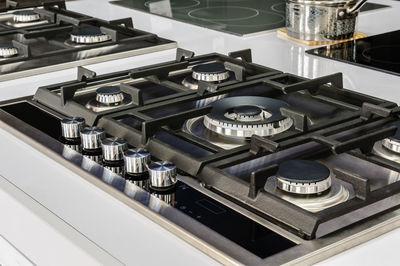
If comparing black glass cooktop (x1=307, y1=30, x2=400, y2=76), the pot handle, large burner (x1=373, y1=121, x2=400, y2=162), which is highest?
the pot handle

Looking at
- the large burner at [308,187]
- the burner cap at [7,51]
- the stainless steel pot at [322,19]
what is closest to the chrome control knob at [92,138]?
the large burner at [308,187]

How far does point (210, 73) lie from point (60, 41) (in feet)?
1.69

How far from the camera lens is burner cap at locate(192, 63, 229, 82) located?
1361 mm

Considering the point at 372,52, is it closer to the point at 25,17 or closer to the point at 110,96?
the point at 110,96

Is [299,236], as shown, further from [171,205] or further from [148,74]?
[148,74]

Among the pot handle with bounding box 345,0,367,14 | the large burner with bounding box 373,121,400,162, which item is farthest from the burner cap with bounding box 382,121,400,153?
the pot handle with bounding box 345,0,367,14

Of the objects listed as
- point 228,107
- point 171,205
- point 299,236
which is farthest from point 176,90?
point 299,236

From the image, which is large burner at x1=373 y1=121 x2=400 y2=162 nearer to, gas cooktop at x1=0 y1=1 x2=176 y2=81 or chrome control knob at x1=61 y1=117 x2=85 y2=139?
chrome control knob at x1=61 y1=117 x2=85 y2=139

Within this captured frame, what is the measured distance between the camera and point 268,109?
1.16 meters

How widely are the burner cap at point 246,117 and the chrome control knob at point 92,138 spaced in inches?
6.3

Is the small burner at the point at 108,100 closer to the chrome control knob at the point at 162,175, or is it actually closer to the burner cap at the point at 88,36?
the chrome control knob at the point at 162,175

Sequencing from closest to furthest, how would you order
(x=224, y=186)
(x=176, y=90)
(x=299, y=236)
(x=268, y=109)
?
(x=299, y=236)
(x=224, y=186)
(x=268, y=109)
(x=176, y=90)

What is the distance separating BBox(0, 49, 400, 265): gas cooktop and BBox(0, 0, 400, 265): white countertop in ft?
0.06

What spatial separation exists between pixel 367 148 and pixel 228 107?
25 cm
